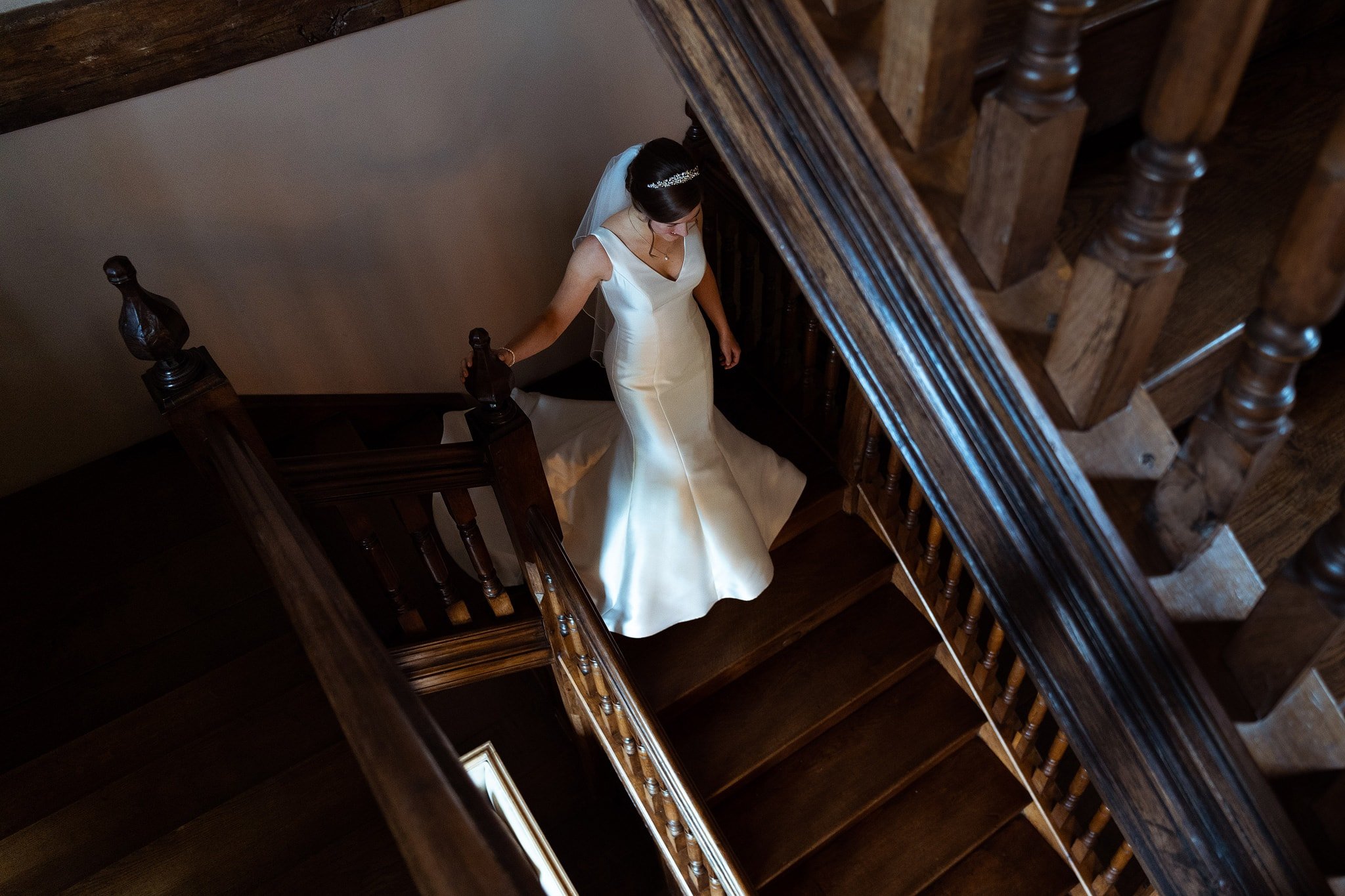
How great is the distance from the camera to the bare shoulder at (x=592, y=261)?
→ 2.39 m

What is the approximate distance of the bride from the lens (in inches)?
94.9

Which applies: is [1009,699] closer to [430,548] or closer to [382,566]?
[430,548]

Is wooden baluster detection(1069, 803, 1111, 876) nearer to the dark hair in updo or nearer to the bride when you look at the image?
the bride

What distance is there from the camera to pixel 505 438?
85.2 inches

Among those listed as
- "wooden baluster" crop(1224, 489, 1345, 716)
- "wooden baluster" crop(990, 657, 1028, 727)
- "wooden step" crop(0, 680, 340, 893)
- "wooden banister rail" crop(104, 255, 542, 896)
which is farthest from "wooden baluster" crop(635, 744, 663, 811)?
"wooden baluster" crop(1224, 489, 1345, 716)

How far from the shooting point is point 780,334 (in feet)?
10.6

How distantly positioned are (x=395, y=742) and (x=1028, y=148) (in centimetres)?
94

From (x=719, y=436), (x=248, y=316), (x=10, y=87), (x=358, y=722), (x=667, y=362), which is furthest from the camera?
(x=248, y=316)

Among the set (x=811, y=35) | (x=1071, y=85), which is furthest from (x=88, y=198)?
(x=1071, y=85)

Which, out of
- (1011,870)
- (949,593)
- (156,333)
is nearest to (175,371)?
(156,333)

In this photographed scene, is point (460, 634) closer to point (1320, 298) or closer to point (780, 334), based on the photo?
point (780, 334)

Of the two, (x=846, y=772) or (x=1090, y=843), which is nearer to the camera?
(x=1090, y=843)

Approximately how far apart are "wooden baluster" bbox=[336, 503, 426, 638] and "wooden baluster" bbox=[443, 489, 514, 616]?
20cm

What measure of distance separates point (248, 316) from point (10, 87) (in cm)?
100
